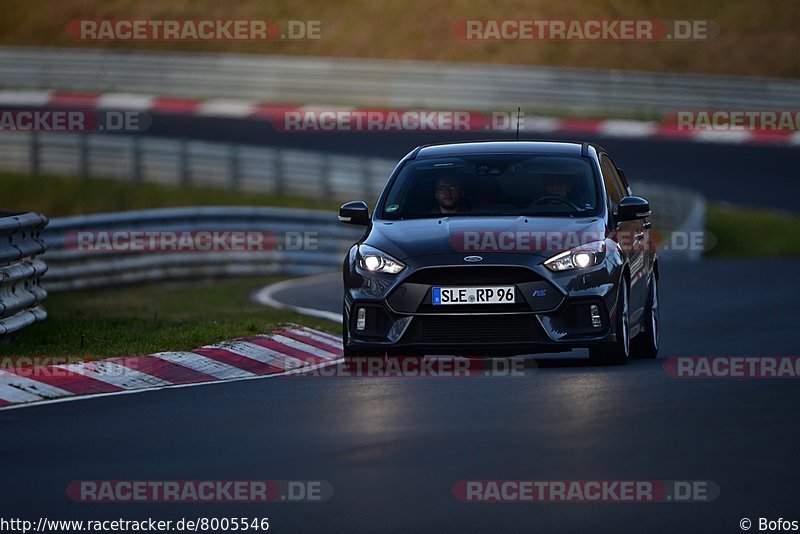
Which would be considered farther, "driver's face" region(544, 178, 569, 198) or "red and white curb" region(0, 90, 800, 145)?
"red and white curb" region(0, 90, 800, 145)

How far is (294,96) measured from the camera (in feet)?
142

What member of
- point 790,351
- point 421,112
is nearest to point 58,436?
point 790,351

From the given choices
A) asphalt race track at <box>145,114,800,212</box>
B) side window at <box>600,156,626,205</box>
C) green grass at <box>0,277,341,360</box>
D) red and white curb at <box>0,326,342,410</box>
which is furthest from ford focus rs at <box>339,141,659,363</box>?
asphalt race track at <box>145,114,800,212</box>

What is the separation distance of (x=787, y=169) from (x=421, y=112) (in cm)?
886

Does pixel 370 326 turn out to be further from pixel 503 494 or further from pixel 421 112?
pixel 421 112

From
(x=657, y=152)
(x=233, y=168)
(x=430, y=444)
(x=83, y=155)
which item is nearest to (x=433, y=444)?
(x=430, y=444)

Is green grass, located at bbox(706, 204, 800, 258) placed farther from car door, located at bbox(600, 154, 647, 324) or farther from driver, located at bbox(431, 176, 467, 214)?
driver, located at bbox(431, 176, 467, 214)

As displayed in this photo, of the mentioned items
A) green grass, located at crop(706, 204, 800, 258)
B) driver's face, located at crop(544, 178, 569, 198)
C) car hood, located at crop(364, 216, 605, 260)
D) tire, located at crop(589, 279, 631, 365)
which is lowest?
green grass, located at crop(706, 204, 800, 258)

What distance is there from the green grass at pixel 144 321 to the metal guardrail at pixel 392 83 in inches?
730

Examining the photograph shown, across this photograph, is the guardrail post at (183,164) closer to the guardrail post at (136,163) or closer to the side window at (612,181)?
the guardrail post at (136,163)

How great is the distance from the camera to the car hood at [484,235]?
12.0m

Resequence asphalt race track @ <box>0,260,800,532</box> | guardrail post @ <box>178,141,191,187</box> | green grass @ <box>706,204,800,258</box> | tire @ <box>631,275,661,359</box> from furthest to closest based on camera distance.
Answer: guardrail post @ <box>178,141,191,187</box>, green grass @ <box>706,204,800,258</box>, tire @ <box>631,275,661,359</box>, asphalt race track @ <box>0,260,800,532</box>

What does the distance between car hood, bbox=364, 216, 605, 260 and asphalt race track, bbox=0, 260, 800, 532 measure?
0.86 meters

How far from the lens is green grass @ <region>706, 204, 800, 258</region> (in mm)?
27969
